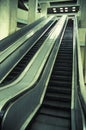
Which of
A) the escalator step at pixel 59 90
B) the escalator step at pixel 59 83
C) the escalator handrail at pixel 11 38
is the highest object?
the escalator handrail at pixel 11 38

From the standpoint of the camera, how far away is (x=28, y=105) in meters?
4.48

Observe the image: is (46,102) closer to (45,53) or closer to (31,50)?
(45,53)

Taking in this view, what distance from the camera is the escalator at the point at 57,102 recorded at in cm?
439

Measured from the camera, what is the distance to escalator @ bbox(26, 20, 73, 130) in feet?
14.4

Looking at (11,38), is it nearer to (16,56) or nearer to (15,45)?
(15,45)

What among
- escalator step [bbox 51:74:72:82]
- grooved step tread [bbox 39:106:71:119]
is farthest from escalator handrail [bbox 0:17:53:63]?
grooved step tread [bbox 39:106:71:119]

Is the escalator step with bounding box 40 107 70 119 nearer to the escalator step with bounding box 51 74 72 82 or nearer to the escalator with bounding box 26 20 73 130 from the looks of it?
the escalator with bounding box 26 20 73 130

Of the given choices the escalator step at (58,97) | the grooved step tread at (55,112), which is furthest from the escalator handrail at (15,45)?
the grooved step tread at (55,112)

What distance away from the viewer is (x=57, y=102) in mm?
5371

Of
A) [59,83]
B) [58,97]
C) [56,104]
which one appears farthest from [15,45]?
[56,104]

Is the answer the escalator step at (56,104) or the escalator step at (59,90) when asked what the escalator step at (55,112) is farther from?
the escalator step at (59,90)

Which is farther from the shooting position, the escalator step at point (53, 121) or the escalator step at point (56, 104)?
the escalator step at point (56, 104)

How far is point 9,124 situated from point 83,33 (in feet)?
32.3

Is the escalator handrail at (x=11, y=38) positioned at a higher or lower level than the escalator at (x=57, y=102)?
higher
